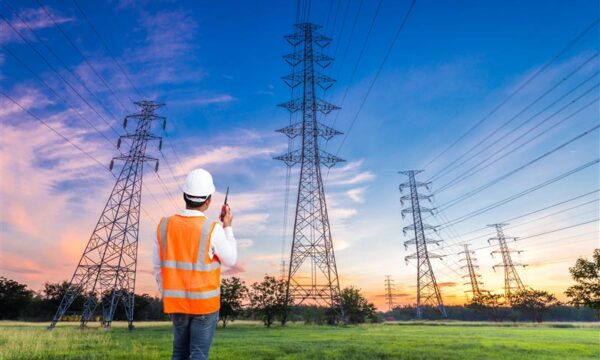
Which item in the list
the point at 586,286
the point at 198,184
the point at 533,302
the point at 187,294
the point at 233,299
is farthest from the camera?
the point at 533,302

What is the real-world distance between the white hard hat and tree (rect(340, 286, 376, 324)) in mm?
98600

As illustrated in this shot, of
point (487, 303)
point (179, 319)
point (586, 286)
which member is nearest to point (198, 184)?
point (179, 319)

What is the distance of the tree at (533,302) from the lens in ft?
258

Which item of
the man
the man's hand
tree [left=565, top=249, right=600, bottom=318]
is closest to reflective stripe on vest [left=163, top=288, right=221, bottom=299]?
the man

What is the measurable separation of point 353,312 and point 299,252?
220ft

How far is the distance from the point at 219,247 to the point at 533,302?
9823 centimetres

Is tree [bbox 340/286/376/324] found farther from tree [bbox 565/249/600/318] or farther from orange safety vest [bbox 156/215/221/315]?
orange safety vest [bbox 156/215/221/315]

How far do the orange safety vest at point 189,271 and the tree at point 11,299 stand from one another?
378ft

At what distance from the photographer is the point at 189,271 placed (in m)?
3.46

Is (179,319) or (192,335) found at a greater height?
(179,319)

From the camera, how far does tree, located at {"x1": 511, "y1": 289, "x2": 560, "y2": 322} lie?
78.7m

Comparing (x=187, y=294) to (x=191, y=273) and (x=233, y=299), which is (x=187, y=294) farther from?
(x=233, y=299)

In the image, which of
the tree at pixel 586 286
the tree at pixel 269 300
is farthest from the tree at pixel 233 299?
the tree at pixel 586 286

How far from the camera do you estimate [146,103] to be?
41219 millimetres
